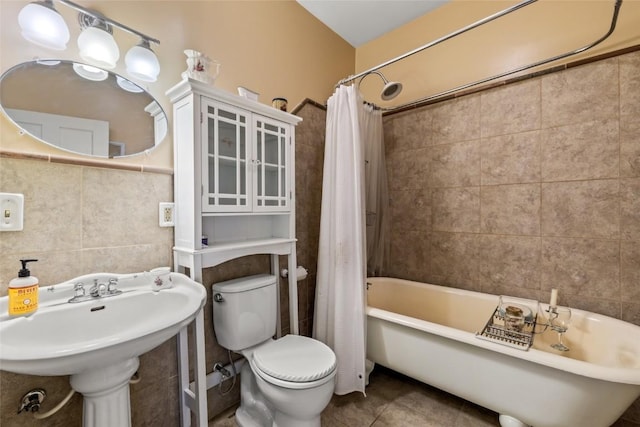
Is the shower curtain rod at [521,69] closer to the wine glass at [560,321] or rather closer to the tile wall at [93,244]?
the wine glass at [560,321]

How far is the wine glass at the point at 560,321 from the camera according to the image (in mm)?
1562

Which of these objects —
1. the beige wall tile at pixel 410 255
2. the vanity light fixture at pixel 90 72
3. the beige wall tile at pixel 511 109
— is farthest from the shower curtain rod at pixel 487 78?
the vanity light fixture at pixel 90 72

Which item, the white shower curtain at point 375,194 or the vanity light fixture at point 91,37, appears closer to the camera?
the vanity light fixture at point 91,37

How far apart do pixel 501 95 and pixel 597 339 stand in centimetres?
162

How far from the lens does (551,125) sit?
1.80m

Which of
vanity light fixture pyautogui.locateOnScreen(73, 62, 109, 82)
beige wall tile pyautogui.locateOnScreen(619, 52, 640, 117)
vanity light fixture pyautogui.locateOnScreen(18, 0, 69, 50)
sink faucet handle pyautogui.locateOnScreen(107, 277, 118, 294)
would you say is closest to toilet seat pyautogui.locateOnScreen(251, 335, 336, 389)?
sink faucet handle pyautogui.locateOnScreen(107, 277, 118, 294)

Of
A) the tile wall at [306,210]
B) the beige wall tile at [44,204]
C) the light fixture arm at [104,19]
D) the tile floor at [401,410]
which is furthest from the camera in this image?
the tile wall at [306,210]

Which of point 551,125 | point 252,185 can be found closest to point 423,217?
point 551,125

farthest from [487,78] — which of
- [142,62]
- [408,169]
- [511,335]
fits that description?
[142,62]

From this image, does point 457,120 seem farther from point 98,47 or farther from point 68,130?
point 68,130

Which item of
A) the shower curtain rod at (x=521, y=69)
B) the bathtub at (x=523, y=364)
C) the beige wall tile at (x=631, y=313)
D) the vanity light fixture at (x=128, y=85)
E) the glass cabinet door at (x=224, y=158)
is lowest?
the bathtub at (x=523, y=364)

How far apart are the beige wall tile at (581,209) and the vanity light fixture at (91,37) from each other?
2450 millimetres

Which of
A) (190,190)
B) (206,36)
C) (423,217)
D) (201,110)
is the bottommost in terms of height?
(423,217)

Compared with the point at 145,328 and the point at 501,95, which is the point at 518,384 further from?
the point at 501,95
